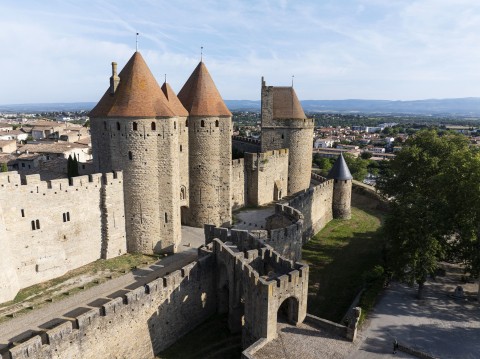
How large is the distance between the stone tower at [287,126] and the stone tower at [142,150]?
652 inches

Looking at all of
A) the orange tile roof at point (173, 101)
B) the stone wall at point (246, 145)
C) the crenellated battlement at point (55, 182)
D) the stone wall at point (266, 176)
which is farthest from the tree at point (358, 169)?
the crenellated battlement at point (55, 182)

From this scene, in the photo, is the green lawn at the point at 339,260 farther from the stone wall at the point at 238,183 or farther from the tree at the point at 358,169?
the tree at the point at 358,169

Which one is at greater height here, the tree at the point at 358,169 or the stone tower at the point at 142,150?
the stone tower at the point at 142,150

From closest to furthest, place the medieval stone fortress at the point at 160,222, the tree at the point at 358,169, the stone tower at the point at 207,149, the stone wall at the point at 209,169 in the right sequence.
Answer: the medieval stone fortress at the point at 160,222 → the stone tower at the point at 207,149 → the stone wall at the point at 209,169 → the tree at the point at 358,169

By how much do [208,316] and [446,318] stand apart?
13.4 meters

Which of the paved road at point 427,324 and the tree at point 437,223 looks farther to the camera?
the tree at point 437,223

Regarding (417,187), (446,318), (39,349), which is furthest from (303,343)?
(417,187)

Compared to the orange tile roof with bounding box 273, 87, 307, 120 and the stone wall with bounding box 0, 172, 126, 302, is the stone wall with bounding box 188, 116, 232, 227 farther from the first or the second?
the orange tile roof with bounding box 273, 87, 307, 120

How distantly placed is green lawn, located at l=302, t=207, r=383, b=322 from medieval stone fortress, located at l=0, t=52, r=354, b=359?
1.76m

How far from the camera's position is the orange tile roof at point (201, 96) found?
31.9m

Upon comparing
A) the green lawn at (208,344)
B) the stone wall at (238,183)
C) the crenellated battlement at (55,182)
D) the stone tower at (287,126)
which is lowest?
the green lawn at (208,344)

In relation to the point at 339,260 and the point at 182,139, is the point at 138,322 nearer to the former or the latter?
the point at 182,139

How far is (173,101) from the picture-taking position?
30562mm

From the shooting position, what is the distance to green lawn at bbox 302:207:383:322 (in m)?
23.3
